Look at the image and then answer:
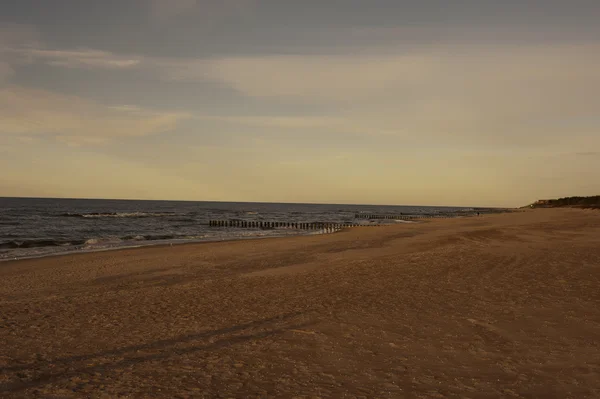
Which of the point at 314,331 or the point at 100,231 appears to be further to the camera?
the point at 100,231

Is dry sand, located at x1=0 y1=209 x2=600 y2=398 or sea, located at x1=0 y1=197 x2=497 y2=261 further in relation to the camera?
sea, located at x1=0 y1=197 x2=497 y2=261

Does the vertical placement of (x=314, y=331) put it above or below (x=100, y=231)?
above

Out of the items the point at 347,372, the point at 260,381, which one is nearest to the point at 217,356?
the point at 260,381

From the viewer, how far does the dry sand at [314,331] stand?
6152 millimetres

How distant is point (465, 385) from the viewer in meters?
6.05

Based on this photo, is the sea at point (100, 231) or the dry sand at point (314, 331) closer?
the dry sand at point (314, 331)

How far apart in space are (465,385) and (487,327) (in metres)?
3.10

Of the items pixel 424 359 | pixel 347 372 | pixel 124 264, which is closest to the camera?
pixel 347 372

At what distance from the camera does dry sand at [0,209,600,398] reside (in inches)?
242

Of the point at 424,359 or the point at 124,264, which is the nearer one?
the point at 424,359

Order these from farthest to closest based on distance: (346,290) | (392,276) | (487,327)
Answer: (392,276) < (346,290) < (487,327)

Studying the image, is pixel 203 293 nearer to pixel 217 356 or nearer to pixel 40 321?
pixel 40 321

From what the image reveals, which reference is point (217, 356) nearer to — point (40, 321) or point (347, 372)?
point (347, 372)

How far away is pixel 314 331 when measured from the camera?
343 inches
